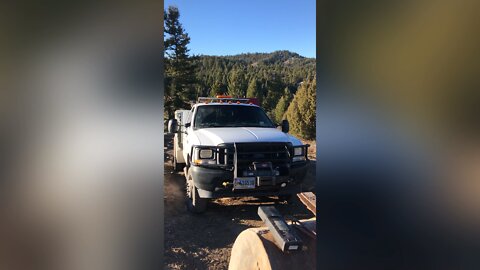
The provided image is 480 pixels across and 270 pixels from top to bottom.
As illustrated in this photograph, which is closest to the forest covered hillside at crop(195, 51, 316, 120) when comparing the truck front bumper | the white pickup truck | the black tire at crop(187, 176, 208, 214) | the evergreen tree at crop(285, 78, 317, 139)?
the evergreen tree at crop(285, 78, 317, 139)

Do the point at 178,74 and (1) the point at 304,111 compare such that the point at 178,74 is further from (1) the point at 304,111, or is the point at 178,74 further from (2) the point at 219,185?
(2) the point at 219,185

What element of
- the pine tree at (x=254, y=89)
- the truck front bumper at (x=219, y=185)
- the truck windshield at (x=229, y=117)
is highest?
the pine tree at (x=254, y=89)

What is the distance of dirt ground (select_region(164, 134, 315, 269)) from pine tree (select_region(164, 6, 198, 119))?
3461mm

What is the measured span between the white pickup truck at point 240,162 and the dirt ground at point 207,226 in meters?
0.24

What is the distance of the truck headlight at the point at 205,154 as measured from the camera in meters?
4.82

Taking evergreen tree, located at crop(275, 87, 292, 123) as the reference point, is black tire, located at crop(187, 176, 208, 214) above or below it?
below

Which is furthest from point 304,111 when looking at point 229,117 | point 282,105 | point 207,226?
point 207,226

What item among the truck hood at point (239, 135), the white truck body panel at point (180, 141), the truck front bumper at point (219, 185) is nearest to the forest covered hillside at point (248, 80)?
the white truck body panel at point (180, 141)

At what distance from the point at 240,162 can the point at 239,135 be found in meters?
0.46

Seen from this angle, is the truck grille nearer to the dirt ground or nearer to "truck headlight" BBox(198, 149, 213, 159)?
"truck headlight" BBox(198, 149, 213, 159)

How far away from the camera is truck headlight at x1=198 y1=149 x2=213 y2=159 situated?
4.82m

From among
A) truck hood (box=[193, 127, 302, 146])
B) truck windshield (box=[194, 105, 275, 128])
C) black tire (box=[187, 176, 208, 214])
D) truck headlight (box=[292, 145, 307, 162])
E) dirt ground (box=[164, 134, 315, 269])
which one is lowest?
dirt ground (box=[164, 134, 315, 269])

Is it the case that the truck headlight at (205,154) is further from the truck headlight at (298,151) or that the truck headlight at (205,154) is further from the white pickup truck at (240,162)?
the truck headlight at (298,151)
